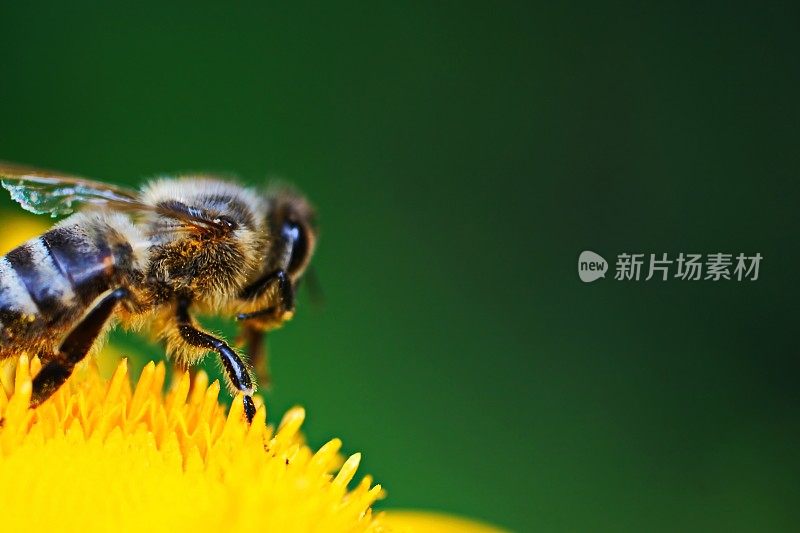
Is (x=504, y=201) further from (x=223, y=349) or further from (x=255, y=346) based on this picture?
(x=223, y=349)

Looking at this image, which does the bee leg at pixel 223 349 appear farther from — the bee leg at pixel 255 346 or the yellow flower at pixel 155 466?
the bee leg at pixel 255 346

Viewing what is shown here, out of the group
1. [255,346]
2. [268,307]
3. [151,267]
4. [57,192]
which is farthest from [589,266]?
[57,192]

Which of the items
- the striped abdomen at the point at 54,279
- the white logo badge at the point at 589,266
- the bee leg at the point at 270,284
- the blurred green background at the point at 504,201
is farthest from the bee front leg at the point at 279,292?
the white logo badge at the point at 589,266

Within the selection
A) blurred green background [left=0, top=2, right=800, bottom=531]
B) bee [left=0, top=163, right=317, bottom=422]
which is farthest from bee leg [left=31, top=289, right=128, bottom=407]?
blurred green background [left=0, top=2, right=800, bottom=531]

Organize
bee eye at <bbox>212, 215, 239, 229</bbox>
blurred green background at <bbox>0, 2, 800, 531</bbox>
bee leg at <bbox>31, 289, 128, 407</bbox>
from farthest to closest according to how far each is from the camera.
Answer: blurred green background at <bbox>0, 2, 800, 531</bbox> < bee eye at <bbox>212, 215, 239, 229</bbox> < bee leg at <bbox>31, 289, 128, 407</bbox>

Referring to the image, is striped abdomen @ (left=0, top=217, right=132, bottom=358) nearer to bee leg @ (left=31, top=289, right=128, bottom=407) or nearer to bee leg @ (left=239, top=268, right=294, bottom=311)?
bee leg @ (left=31, top=289, right=128, bottom=407)
